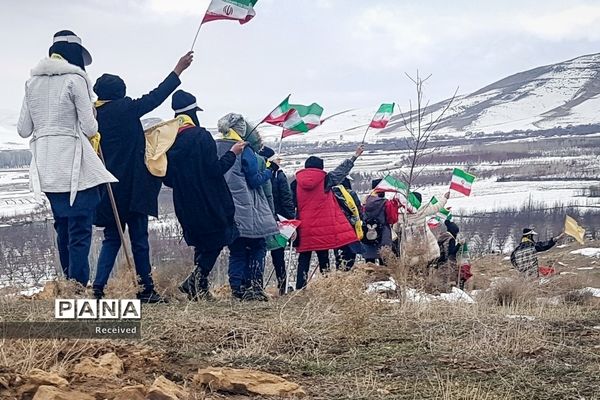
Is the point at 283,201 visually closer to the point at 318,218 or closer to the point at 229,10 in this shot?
the point at 318,218

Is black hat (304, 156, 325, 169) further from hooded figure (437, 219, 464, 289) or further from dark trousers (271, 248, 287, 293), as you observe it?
hooded figure (437, 219, 464, 289)

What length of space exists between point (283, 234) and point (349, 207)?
1.18 meters

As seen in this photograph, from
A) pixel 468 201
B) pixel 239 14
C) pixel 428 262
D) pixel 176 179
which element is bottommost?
pixel 468 201

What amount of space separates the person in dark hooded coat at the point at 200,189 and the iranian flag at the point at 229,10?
36.7 inches

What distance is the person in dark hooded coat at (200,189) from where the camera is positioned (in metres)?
6.47

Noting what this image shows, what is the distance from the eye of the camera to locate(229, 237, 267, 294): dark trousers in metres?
7.16

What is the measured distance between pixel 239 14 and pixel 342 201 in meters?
2.87

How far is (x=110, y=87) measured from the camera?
6180mm

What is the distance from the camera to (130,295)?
18.8ft

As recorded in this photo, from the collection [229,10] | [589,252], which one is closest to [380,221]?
[229,10]

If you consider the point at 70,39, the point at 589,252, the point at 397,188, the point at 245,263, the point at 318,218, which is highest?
the point at 70,39

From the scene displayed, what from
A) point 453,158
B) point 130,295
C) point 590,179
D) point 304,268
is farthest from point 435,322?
point 453,158

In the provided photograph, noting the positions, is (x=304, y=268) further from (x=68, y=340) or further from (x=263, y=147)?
(x=68, y=340)

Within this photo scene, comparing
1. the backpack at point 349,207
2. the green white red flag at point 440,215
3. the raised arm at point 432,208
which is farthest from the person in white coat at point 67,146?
the green white red flag at point 440,215
